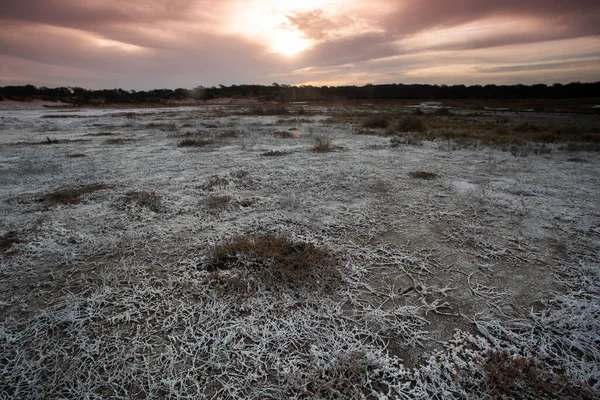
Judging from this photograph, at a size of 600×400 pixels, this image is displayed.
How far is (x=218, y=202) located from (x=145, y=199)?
1.67 metres

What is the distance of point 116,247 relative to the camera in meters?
4.26

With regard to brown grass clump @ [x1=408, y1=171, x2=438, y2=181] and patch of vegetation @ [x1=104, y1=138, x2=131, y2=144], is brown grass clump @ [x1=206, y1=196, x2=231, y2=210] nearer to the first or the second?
brown grass clump @ [x1=408, y1=171, x2=438, y2=181]

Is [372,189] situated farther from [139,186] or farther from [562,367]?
[139,186]

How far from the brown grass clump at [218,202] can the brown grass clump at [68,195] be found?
3.06 meters

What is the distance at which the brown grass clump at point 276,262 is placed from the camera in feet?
11.5

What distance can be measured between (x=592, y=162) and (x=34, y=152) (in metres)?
23.1

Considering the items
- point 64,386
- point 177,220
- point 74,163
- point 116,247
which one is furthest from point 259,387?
point 74,163

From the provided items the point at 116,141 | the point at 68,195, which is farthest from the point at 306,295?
the point at 116,141

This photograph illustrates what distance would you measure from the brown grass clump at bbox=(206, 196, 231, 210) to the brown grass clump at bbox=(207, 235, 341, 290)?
5.41 ft

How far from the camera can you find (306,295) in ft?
10.7

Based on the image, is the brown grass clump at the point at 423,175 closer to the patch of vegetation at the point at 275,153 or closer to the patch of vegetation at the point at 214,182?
the patch of vegetation at the point at 275,153

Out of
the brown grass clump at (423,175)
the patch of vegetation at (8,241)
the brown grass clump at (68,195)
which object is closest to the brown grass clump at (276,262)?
the patch of vegetation at (8,241)

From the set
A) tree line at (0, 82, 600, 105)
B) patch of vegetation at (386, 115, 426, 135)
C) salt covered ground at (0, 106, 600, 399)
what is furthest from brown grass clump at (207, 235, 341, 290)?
tree line at (0, 82, 600, 105)

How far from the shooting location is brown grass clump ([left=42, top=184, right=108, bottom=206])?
19.9ft
